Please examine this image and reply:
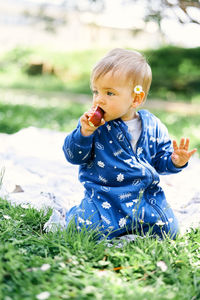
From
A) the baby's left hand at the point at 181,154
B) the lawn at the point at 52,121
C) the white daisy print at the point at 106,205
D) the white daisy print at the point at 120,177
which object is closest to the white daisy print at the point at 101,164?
the white daisy print at the point at 120,177

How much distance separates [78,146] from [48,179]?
54.2 inches

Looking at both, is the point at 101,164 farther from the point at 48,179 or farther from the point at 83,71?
the point at 83,71

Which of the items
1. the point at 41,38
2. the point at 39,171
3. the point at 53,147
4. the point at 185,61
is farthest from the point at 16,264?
the point at 41,38

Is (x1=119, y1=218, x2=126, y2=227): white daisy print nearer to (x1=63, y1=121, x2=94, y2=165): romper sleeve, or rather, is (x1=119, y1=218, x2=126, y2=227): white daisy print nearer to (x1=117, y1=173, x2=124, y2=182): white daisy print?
(x1=117, y1=173, x2=124, y2=182): white daisy print

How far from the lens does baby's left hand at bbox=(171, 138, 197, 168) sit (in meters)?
2.36

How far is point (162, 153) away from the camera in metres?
2.54

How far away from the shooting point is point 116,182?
2.35m

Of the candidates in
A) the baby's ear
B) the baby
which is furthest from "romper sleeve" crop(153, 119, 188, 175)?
the baby's ear

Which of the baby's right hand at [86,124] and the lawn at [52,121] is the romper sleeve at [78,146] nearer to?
the baby's right hand at [86,124]

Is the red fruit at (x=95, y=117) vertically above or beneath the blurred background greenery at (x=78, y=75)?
above

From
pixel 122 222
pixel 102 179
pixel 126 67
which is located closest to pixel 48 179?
pixel 102 179

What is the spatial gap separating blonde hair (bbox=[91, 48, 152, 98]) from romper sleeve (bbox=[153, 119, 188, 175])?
37cm

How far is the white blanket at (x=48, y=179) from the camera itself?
113 inches

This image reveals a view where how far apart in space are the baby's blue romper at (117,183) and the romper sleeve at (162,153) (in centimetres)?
5
